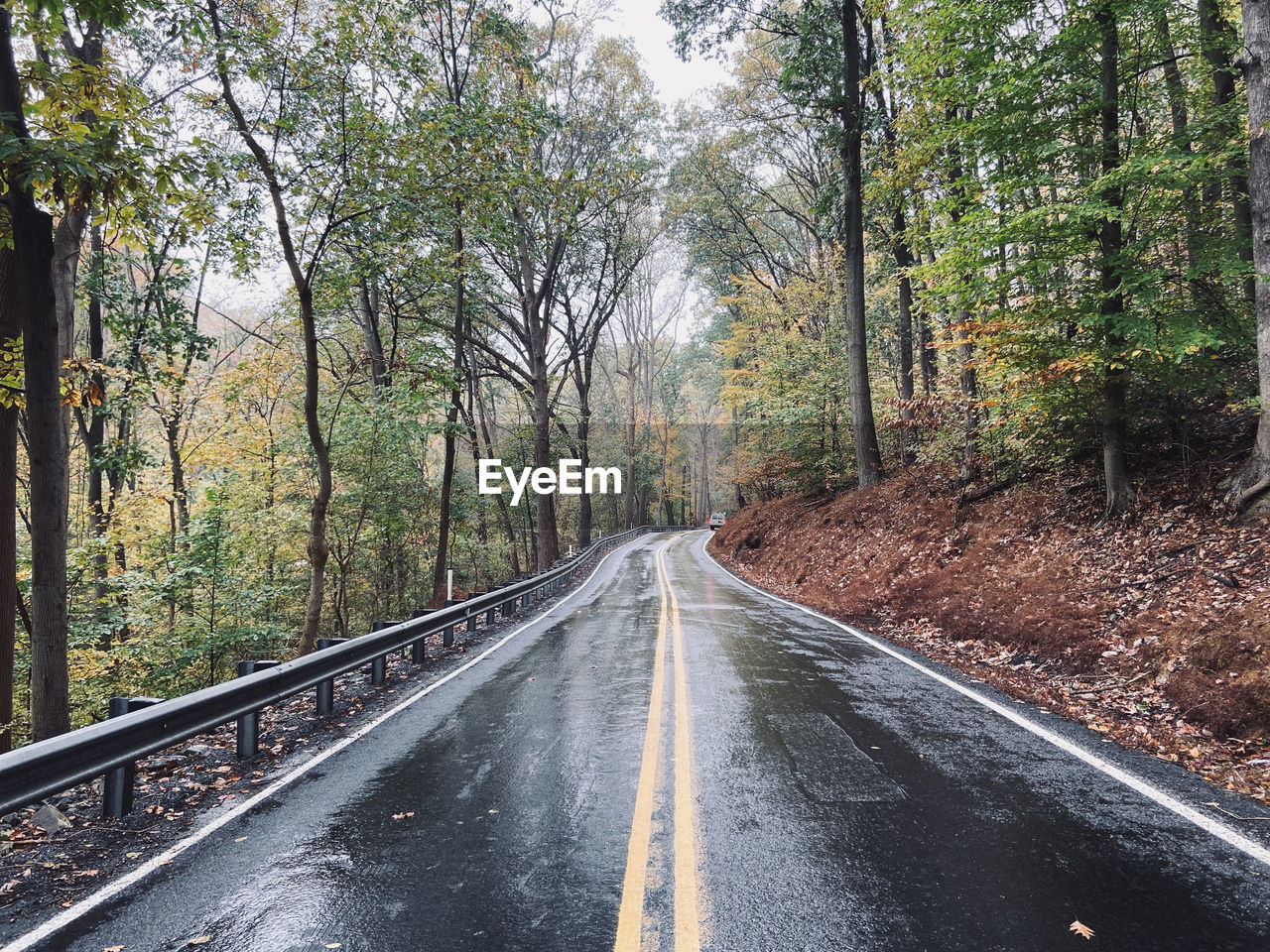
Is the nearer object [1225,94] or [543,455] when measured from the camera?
[1225,94]

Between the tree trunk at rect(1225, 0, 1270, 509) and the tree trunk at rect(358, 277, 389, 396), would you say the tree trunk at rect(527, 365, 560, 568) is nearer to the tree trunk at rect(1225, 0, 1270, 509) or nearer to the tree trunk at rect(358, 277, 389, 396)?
the tree trunk at rect(358, 277, 389, 396)

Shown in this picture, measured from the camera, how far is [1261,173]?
6.20m

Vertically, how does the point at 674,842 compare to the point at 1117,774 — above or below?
above

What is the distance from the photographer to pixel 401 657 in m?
8.18

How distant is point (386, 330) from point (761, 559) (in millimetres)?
15125

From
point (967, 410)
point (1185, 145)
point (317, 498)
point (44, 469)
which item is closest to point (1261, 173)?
point (1185, 145)

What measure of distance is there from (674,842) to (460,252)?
1112 cm

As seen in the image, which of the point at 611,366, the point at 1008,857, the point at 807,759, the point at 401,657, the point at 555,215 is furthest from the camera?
the point at 611,366

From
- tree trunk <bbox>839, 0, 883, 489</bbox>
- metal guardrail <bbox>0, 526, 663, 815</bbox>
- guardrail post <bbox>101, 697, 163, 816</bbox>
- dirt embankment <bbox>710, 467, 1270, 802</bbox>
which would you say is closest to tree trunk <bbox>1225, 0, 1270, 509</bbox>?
dirt embankment <bbox>710, 467, 1270, 802</bbox>

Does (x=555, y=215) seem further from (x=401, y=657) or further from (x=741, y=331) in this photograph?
(x=741, y=331)

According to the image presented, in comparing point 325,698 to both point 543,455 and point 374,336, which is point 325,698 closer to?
point 374,336

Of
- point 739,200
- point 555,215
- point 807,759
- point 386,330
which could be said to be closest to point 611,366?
point 739,200

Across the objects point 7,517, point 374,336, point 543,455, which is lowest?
point 7,517

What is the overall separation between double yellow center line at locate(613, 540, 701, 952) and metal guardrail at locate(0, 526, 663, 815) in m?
2.87
